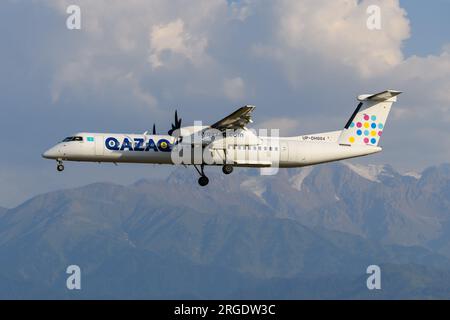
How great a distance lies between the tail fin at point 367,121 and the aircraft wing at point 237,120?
21.4 feet

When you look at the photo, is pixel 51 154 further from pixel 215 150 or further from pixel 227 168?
pixel 227 168

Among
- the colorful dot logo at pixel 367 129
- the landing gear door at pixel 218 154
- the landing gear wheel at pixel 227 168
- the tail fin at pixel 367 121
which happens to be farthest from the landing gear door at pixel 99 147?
the colorful dot logo at pixel 367 129

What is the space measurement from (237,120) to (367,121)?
8.39 metres

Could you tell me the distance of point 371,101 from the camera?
137ft

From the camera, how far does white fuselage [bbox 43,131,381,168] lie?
3753cm

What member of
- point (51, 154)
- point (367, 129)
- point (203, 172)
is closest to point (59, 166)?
point (51, 154)

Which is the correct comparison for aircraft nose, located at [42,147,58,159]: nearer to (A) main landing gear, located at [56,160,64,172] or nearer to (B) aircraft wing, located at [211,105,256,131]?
(A) main landing gear, located at [56,160,64,172]

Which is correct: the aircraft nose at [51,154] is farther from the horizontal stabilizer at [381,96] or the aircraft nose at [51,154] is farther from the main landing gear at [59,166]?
the horizontal stabilizer at [381,96]

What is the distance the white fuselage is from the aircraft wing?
873mm

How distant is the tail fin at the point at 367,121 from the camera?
4159 cm

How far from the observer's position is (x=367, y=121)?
137 ft
